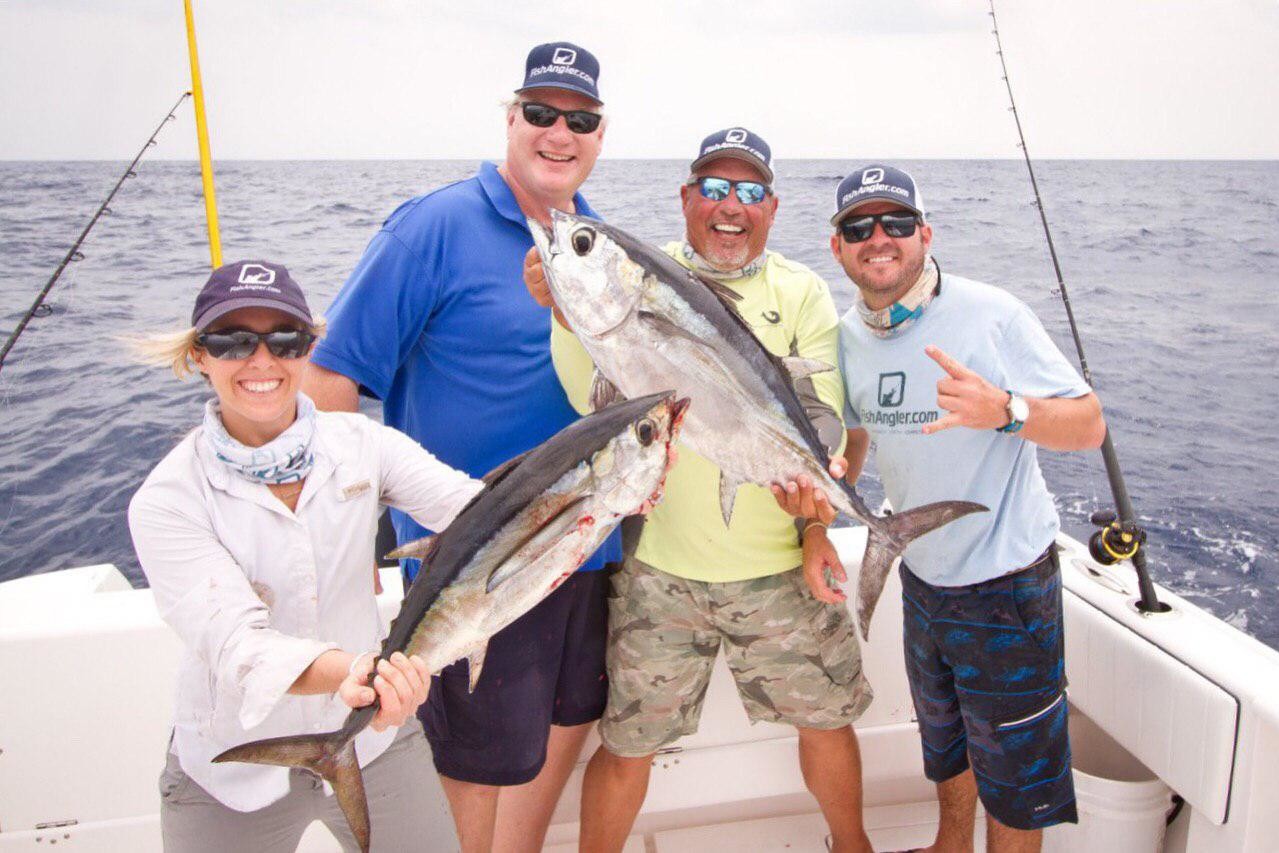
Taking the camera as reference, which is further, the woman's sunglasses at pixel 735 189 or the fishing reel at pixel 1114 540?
the fishing reel at pixel 1114 540

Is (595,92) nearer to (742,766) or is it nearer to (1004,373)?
(1004,373)

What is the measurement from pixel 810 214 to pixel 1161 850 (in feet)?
61.9

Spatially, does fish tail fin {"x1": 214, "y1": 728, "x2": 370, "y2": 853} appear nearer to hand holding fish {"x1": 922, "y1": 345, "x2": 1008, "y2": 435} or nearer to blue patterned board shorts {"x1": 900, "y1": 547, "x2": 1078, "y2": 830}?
hand holding fish {"x1": 922, "y1": 345, "x2": 1008, "y2": 435}

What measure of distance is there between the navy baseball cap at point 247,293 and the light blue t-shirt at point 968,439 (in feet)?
5.02

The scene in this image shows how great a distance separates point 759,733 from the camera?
9.70 feet

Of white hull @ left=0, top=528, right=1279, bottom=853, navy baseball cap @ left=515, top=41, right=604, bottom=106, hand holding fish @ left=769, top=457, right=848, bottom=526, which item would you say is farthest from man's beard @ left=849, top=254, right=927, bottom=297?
white hull @ left=0, top=528, right=1279, bottom=853

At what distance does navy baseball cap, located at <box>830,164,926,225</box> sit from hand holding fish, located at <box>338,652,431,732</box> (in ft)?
5.44

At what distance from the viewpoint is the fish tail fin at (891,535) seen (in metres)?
2.12

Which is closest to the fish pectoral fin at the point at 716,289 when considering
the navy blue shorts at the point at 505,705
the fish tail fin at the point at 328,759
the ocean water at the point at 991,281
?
the navy blue shorts at the point at 505,705

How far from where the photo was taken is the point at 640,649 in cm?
248

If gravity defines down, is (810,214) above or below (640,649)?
above

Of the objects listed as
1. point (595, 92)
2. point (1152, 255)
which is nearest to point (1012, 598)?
point (595, 92)

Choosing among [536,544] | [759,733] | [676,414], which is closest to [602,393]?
[676,414]

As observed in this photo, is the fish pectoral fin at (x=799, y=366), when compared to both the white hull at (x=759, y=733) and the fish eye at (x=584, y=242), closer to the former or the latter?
the fish eye at (x=584, y=242)
